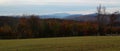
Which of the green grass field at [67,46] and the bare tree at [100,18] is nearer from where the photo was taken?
the green grass field at [67,46]

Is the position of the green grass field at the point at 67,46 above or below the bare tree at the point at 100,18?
above

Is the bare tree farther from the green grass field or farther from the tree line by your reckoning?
the green grass field

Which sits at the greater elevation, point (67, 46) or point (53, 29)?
point (67, 46)

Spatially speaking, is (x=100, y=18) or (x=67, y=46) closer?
(x=67, y=46)

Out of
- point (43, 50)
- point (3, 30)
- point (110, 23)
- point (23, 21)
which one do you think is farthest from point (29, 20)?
point (43, 50)

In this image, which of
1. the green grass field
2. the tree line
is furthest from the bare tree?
the green grass field

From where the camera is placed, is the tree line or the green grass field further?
the tree line

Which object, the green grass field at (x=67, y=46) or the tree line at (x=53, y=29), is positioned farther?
the tree line at (x=53, y=29)

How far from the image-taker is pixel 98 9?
126 metres

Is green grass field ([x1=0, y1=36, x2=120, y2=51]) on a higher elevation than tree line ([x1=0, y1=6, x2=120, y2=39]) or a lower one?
higher

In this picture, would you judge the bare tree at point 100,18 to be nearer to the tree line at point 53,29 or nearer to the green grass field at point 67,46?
the tree line at point 53,29

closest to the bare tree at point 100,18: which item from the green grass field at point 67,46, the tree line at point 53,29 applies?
the tree line at point 53,29

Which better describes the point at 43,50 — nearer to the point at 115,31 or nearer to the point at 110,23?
the point at 115,31

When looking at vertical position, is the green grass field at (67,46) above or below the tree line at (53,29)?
above
